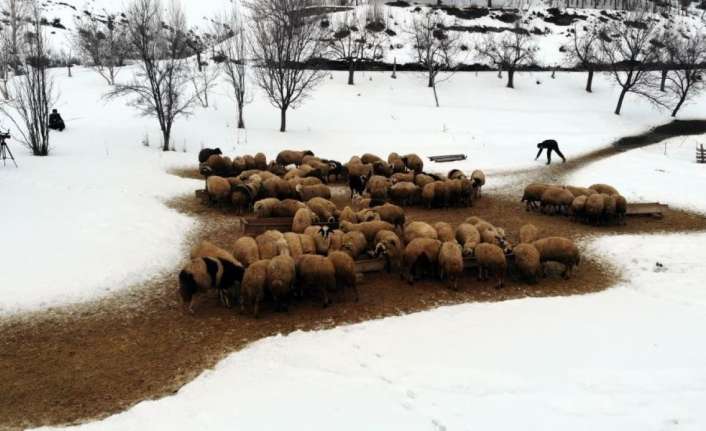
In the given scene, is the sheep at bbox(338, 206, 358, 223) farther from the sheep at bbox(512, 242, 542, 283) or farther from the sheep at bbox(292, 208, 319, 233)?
the sheep at bbox(512, 242, 542, 283)

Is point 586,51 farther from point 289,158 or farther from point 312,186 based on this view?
point 312,186

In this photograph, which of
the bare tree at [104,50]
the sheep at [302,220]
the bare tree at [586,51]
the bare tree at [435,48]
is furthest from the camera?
the bare tree at [586,51]

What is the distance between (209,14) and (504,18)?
3843 cm

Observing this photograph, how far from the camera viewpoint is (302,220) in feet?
41.1

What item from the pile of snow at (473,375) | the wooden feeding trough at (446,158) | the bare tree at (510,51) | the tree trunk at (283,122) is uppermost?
the bare tree at (510,51)

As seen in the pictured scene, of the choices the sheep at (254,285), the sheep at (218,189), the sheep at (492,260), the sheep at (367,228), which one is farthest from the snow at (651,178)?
the sheep at (254,285)

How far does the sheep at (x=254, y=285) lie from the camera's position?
9016 millimetres

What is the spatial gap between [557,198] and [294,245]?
9.89 m

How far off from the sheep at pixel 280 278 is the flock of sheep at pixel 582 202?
10.4 meters

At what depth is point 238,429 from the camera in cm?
592

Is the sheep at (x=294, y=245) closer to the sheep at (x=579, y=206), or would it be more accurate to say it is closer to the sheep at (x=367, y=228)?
the sheep at (x=367, y=228)

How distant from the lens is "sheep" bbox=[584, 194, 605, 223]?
1479cm

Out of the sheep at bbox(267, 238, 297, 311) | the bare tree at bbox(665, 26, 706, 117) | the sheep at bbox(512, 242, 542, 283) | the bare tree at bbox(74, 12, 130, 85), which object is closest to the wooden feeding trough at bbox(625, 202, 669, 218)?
the sheep at bbox(512, 242, 542, 283)

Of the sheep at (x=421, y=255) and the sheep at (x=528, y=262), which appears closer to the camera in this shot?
the sheep at (x=421, y=255)
